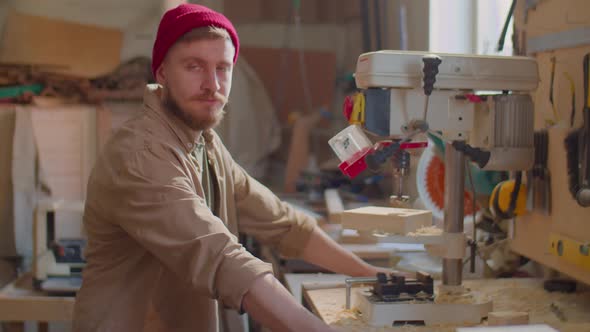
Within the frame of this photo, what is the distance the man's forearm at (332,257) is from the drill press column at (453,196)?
0.31 meters

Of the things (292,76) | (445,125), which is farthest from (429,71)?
(292,76)

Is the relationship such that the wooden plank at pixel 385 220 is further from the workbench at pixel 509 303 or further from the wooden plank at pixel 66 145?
the wooden plank at pixel 66 145

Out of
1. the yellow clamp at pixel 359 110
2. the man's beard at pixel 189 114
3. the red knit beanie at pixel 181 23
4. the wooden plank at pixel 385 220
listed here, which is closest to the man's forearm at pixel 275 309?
the wooden plank at pixel 385 220

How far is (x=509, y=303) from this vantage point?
183 cm

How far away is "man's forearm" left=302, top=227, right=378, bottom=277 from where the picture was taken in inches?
82.1

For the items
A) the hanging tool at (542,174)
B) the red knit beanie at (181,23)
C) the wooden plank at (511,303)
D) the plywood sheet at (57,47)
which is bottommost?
the wooden plank at (511,303)

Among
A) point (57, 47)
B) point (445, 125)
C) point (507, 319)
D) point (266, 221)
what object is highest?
point (57, 47)

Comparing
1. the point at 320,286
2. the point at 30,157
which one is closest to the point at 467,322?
the point at 320,286

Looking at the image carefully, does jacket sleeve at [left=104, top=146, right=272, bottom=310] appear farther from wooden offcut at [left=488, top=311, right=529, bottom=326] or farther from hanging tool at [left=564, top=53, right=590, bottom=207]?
hanging tool at [left=564, top=53, right=590, bottom=207]

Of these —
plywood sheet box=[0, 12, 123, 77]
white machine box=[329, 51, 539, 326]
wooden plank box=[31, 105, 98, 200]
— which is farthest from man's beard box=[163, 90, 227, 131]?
plywood sheet box=[0, 12, 123, 77]

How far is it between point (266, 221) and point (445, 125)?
0.63 meters

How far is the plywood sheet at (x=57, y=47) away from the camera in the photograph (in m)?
3.88

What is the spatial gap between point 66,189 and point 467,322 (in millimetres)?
2597

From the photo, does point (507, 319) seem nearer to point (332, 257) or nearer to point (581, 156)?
point (581, 156)
